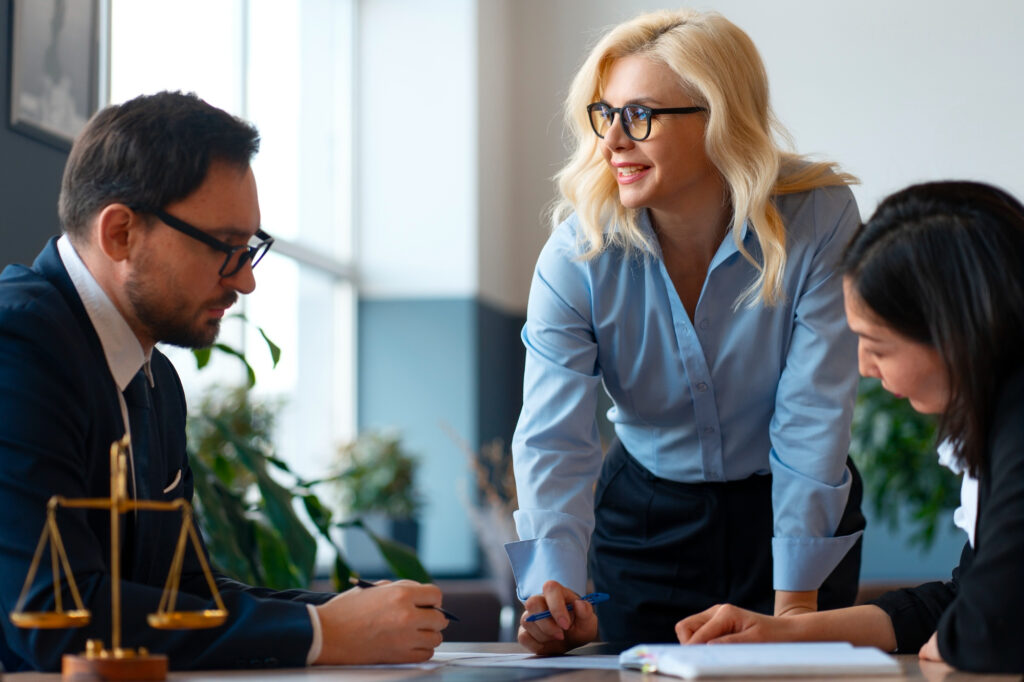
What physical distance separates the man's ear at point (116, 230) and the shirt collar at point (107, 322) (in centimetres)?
4

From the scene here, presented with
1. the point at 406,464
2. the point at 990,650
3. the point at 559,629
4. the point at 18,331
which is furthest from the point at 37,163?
the point at 406,464

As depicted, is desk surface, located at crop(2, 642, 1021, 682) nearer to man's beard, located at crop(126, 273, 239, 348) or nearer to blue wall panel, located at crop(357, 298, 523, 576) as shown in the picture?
man's beard, located at crop(126, 273, 239, 348)

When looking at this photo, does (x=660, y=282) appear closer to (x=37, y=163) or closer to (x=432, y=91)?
(x=37, y=163)

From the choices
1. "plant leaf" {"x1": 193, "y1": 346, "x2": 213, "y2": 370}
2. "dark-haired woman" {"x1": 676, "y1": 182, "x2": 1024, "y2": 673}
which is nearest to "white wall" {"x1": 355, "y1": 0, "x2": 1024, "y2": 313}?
"plant leaf" {"x1": 193, "y1": 346, "x2": 213, "y2": 370}

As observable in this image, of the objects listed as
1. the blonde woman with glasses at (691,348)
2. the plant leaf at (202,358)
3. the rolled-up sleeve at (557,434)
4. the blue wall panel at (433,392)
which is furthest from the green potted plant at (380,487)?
the rolled-up sleeve at (557,434)

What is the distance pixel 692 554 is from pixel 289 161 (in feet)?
14.1

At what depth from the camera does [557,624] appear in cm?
155

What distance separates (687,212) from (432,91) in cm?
485

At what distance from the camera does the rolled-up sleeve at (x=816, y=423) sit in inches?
69.0

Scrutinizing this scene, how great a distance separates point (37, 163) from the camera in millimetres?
2434

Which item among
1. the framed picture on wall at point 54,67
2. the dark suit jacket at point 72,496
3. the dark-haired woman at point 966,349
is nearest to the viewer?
the dark-haired woman at point 966,349

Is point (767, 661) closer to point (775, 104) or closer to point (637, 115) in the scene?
point (637, 115)

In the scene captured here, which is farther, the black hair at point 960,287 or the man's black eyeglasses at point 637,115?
the man's black eyeglasses at point 637,115

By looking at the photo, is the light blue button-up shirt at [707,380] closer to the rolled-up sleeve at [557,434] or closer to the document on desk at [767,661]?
the rolled-up sleeve at [557,434]
